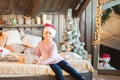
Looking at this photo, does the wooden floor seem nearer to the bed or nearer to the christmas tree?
the christmas tree

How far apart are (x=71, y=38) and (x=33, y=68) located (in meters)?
2.19

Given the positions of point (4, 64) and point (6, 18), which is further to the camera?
point (6, 18)

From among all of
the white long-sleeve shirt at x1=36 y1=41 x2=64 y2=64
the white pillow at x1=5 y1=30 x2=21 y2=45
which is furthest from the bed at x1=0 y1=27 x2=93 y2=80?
the white pillow at x1=5 y1=30 x2=21 y2=45

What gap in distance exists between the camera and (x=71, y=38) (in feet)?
20.3

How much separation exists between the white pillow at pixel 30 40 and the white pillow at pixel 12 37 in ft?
0.47

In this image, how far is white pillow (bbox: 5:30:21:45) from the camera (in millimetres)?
5826

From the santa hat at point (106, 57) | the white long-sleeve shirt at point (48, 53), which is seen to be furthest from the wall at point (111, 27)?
the white long-sleeve shirt at point (48, 53)

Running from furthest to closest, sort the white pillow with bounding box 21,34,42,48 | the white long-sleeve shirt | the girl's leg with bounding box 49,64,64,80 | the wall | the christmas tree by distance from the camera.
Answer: the wall → the christmas tree → the white pillow with bounding box 21,34,42,48 → the white long-sleeve shirt → the girl's leg with bounding box 49,64,64,80

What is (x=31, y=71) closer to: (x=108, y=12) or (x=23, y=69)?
(x=23, y=69)

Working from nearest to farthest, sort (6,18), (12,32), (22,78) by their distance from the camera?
1. (22,78)
2. (12,32)
3. (6,18)

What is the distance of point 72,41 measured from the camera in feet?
20.3

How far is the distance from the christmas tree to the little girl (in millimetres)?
1754

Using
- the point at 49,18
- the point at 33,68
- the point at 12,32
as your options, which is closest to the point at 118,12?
the point at 49,18

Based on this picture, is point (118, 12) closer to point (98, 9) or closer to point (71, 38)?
point (98, 9)
